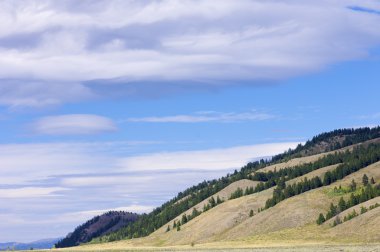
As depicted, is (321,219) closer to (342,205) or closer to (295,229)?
(295,229)

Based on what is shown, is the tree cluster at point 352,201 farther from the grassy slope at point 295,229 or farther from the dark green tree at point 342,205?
the grassy slope at point 295,229

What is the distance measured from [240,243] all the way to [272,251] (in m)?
48.8

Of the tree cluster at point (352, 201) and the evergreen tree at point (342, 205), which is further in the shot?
the evergreen tree at point (342, 205)

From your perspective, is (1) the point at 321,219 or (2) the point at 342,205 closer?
(1) the point at 321,219

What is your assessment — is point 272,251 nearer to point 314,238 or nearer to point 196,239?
point 314,238

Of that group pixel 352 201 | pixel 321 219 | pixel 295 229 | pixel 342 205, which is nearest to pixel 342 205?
pixel 342 205

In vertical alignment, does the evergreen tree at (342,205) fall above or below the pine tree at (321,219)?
above

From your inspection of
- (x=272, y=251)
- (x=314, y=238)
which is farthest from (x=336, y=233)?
(x=272, y=251)

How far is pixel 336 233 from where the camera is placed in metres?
151

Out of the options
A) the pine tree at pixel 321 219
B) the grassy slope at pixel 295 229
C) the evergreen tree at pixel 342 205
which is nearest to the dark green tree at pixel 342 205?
the evergreen tree at pixel 342 205

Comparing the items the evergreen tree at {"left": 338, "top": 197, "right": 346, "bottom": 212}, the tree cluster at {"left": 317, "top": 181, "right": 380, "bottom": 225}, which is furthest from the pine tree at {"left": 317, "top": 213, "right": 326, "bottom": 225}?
the evergreen tree at {"left": 338, "top": 197, "right": 346, "bottom": 212}

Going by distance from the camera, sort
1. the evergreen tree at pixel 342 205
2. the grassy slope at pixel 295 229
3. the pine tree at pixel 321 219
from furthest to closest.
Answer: the evergreen tree at pixel 342 205 < the pine tree at pixel 321 219 < the grassy slope at pixel 295 229

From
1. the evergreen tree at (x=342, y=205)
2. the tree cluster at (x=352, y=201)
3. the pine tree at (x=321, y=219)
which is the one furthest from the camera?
the evergreen tree at (x=342, y=205)

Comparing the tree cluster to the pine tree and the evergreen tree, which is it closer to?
the evergreen tree
